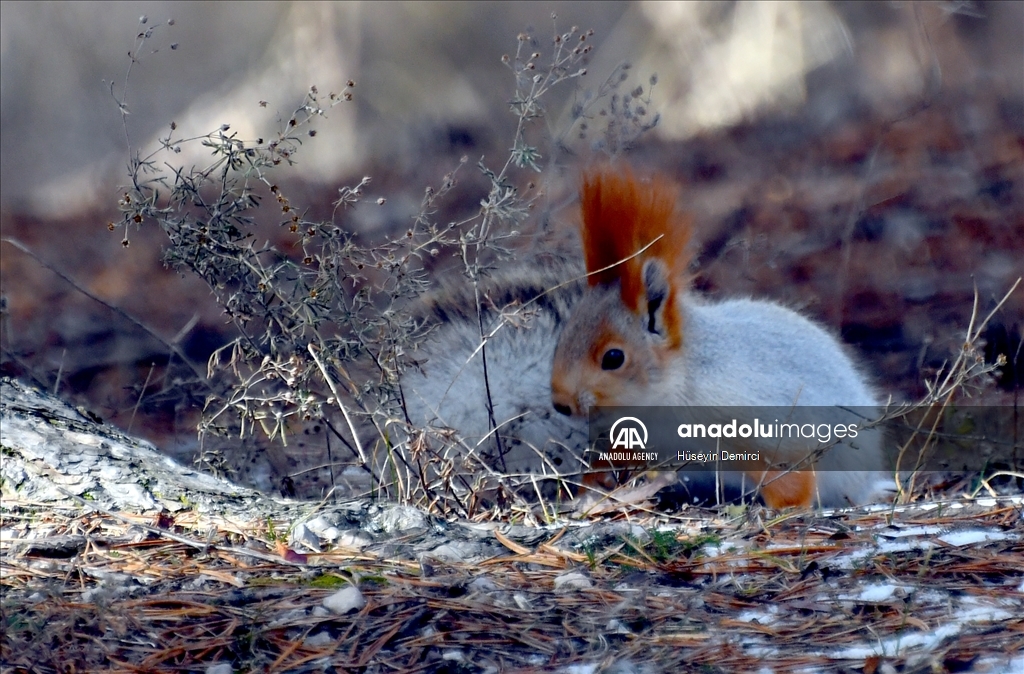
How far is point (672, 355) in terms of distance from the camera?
3.47m

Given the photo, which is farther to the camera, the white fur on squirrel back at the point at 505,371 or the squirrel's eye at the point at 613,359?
the white fur on squirrel back at the point at 505,371

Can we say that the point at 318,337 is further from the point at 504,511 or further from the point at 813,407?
the point at 813,407

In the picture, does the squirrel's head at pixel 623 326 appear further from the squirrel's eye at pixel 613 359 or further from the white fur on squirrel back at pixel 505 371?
the white fur on squirrel back at pixel 505 371

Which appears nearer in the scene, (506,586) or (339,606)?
(339,606)

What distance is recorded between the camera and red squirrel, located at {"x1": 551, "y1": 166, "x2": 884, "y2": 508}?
328 centimetres

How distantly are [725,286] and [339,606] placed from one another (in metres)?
4.02

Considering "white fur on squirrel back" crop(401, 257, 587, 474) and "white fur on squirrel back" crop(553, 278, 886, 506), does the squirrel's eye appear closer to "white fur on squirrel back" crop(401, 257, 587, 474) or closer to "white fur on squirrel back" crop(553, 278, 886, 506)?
"white fur on squirrel back" crop(553, 278, 886, 506)

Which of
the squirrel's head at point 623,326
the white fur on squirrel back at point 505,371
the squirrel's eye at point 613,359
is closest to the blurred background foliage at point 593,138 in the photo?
the white fur on squirrel back at point 505,371

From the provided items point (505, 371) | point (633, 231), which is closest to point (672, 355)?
point (633, 231)

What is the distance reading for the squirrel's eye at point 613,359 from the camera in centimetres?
345

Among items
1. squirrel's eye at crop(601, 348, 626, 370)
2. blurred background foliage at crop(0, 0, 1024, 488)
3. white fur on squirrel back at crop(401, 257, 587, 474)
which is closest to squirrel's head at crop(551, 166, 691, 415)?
squirrel's eye at crop(601, 348, 626, 370)

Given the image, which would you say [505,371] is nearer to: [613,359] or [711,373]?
[613,359]

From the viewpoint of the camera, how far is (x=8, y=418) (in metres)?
2.72

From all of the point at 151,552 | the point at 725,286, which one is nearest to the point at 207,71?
the point at 725,286
